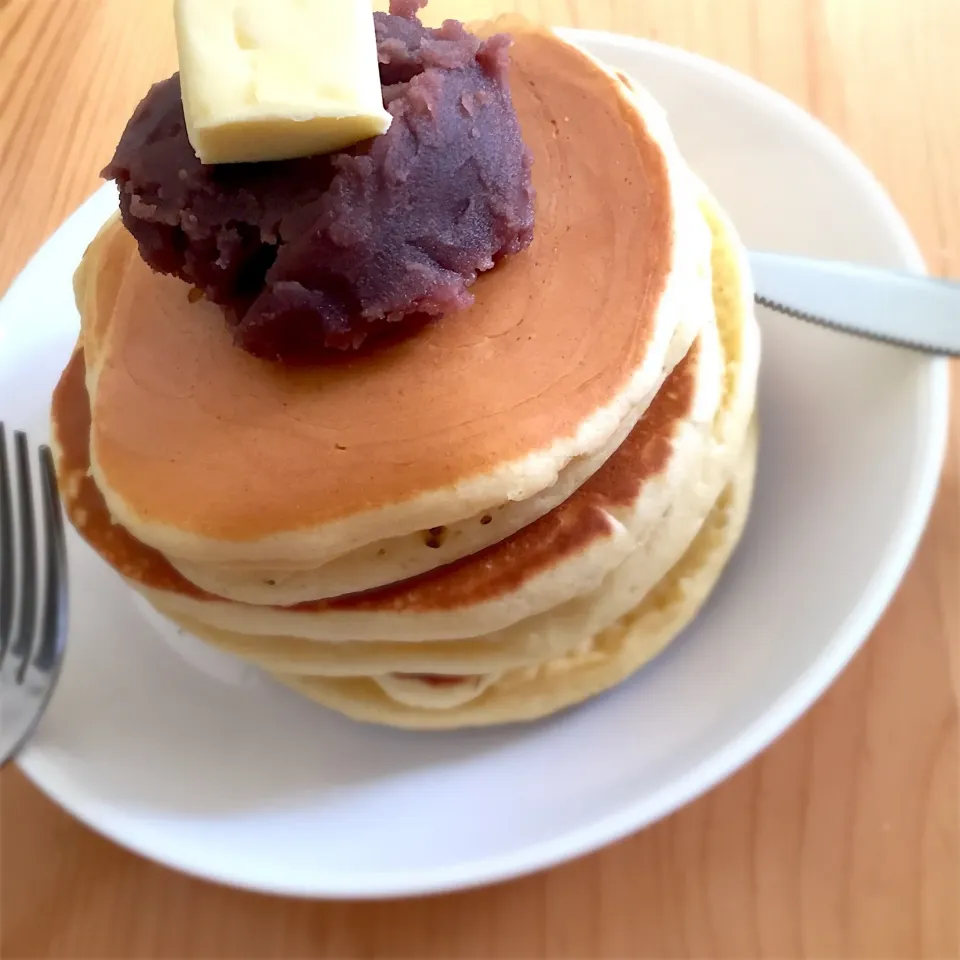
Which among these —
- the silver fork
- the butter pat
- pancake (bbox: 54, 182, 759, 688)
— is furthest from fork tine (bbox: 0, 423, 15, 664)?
the butter pat

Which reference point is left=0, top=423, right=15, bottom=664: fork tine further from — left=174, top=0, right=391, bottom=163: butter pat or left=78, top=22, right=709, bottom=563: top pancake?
left=174, top=0, right=391, bottom=163: butter pat

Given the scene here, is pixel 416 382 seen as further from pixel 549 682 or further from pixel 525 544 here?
pixel 549 682

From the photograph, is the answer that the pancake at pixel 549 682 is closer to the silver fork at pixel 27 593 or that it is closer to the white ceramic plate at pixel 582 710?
the white ceramic plate at pixel 582 710

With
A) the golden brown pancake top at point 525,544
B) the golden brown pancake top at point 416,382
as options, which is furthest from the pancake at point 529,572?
the golden brown pancake top at point 416,382

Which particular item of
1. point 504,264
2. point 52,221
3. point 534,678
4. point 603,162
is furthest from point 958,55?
point 52,221

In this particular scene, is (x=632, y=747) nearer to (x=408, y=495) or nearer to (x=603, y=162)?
(x=408, y=495)

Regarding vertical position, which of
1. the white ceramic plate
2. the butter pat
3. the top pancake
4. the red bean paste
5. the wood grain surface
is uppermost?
the butter pat
